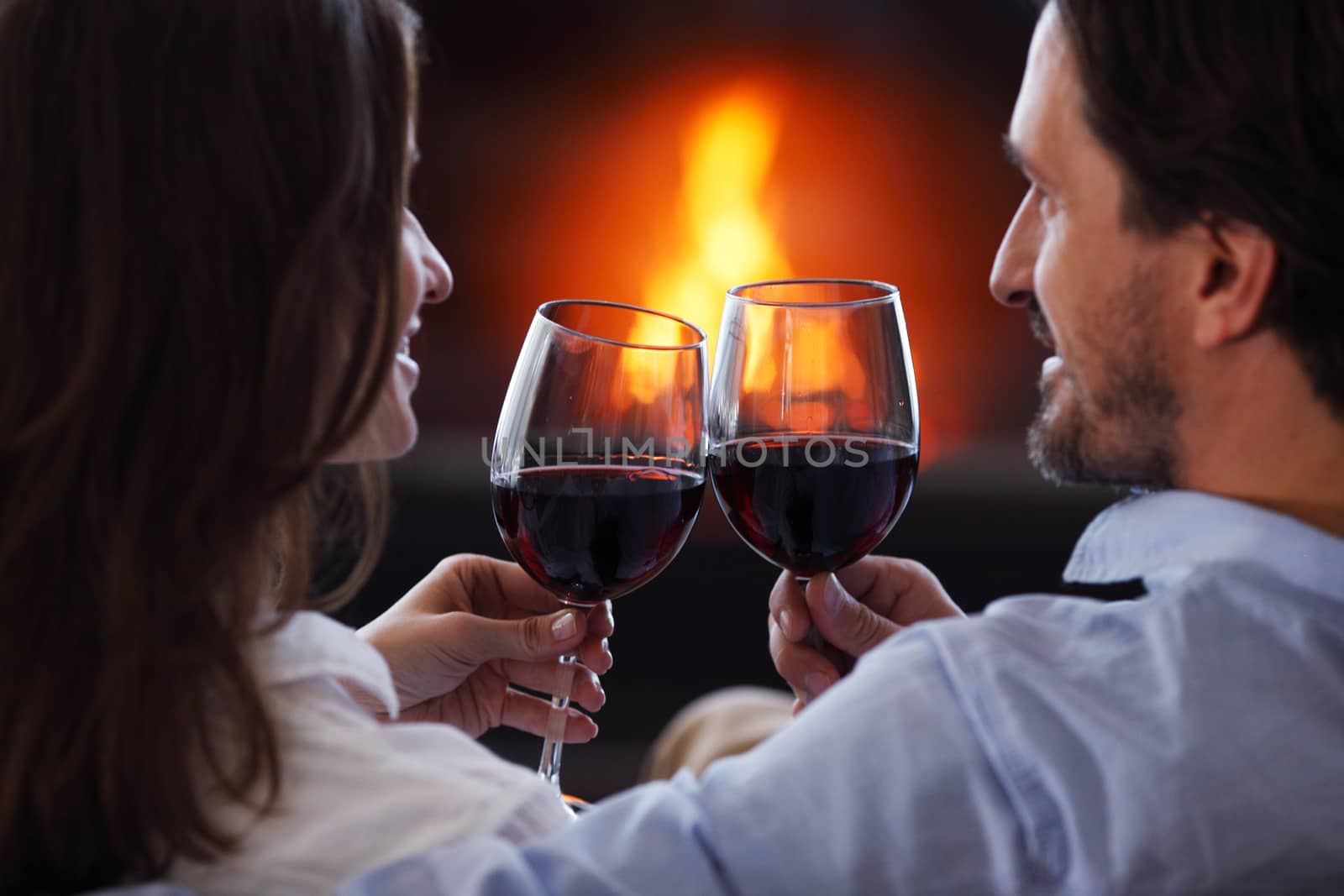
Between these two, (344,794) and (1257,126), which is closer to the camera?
(344,794)

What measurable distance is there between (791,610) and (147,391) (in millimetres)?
527

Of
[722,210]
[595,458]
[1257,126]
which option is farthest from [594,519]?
[722,210]

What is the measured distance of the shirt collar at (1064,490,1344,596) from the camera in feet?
2.24

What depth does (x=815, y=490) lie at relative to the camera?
909mm

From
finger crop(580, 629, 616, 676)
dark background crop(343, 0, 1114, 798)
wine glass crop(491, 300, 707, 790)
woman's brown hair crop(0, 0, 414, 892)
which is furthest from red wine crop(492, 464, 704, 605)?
dark background crop(343, 0, 1114, 798)

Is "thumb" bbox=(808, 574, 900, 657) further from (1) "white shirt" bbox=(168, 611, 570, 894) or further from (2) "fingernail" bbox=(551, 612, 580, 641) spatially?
(1) "white shirt" bbox=(168, 611, 570, 894)

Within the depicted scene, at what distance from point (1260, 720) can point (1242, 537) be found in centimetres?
12

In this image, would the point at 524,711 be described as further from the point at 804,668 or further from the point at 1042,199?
the point at 1042,199

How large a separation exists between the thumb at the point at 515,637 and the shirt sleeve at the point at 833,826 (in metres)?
0.30

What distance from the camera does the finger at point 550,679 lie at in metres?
1.04

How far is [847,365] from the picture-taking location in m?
0.94

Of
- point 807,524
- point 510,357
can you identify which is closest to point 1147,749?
point 807,524

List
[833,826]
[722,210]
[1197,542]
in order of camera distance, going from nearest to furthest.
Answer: [833,826] < [1197,542] < [722,210]

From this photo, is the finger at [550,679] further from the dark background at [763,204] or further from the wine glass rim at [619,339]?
the dark background at [763,204]
